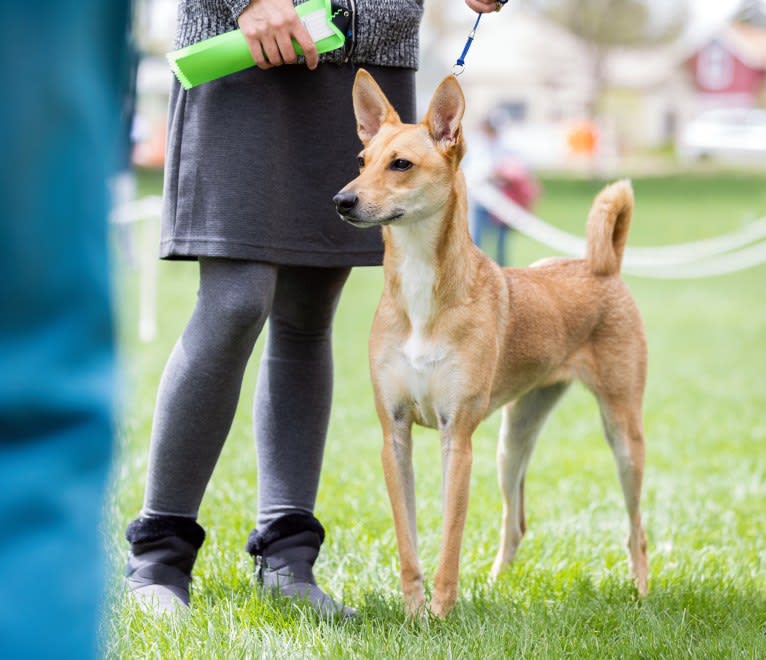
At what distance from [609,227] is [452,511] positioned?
120cm

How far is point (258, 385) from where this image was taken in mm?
3223

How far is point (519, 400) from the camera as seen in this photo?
3811mm

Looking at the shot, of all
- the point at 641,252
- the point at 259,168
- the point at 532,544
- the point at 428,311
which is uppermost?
the point at 259,168

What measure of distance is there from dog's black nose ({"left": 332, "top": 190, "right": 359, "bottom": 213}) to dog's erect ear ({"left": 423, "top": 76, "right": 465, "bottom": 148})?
1.23 ft

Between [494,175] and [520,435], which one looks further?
[494,175]

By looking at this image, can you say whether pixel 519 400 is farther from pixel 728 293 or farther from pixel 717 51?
pixel 717 51

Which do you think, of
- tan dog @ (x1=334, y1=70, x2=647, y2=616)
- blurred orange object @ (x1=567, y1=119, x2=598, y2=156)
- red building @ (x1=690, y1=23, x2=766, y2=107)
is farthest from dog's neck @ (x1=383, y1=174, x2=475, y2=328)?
red building @ (x1=690, y1=23, x2=766, y2=107)

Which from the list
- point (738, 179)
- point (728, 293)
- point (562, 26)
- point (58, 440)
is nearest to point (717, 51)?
point (562, 26)

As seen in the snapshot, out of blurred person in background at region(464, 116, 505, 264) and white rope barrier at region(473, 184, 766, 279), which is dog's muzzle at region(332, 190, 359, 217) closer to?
white rope barrier at region(473, 184, 766, 279)

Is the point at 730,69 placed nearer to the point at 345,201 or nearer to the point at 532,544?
the point at 532,544

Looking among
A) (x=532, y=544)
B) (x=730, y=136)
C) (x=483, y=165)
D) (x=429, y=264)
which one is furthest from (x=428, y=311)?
(x=730, y=136)

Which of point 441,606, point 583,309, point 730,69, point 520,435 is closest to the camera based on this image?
point 441,606

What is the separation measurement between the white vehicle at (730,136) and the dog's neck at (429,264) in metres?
40.2

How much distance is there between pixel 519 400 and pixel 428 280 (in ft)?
3.12
